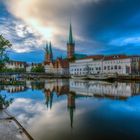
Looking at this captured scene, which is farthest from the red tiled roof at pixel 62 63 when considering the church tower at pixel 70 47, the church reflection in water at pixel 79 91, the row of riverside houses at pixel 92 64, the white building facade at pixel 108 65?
the church reflection in water at pixel 79 91

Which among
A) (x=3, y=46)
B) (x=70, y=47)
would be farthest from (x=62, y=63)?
(x=3, y=46)

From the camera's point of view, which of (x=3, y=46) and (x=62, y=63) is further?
(x=62, y=63)

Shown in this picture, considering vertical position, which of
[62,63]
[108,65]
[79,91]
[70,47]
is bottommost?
[79,91]

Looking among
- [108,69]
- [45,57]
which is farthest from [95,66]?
[45,57]

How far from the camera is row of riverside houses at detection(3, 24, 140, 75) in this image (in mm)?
113688

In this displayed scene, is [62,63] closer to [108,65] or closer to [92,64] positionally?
[92,64]

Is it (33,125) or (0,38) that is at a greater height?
(0,38)

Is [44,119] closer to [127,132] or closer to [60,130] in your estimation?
[60,130]

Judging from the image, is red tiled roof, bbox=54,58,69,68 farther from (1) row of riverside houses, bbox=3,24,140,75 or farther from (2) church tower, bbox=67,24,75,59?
(2) church tower, bbox=67,24,75,59

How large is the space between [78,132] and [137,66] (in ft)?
361

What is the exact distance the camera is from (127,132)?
41.3ft

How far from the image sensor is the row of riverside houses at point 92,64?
113688 mm

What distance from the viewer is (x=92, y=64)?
138m

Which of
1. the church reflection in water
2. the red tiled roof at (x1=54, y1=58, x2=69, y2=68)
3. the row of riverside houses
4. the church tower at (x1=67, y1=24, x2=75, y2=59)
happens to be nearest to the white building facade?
the row of riverside houses
